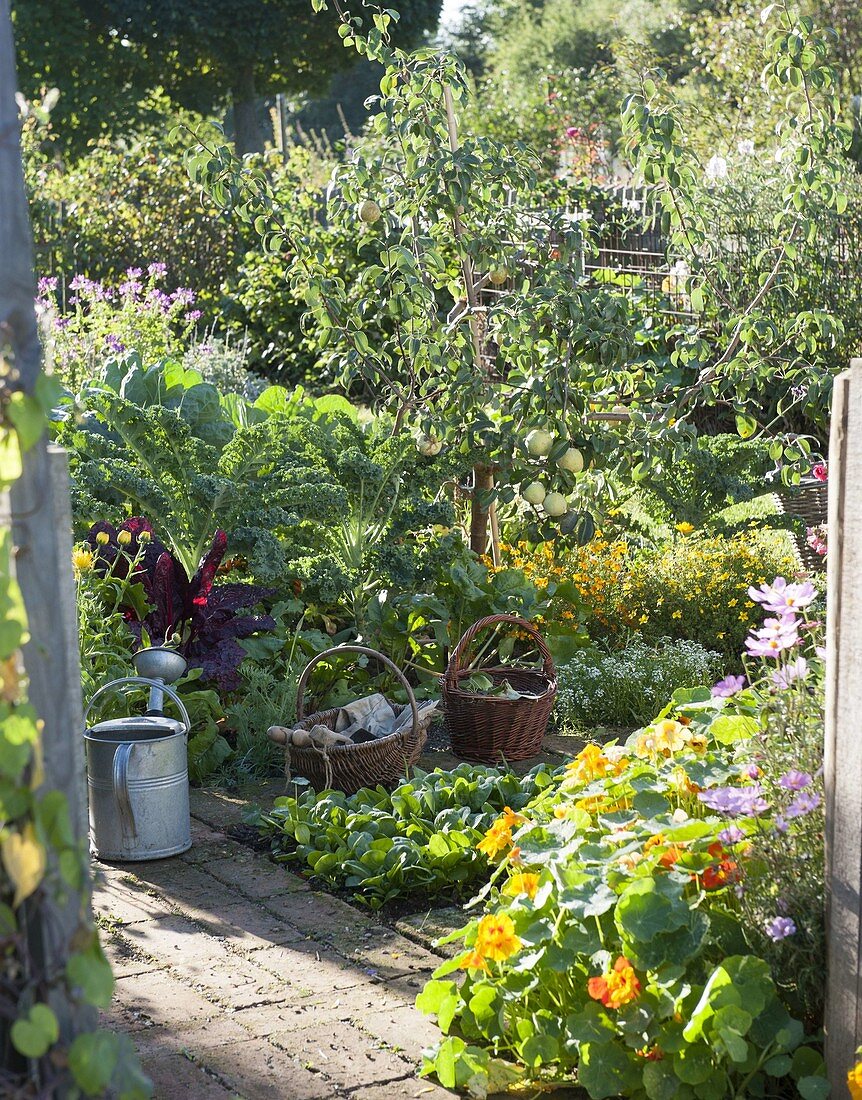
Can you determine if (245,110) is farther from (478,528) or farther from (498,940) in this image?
(498,940)

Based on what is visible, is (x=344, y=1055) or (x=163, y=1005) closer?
(x=344, y=1055)

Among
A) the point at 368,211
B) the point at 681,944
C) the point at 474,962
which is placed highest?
the point at 368,211

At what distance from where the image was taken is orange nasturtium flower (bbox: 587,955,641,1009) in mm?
2148

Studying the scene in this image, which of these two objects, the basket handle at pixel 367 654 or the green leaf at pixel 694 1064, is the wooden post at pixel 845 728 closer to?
the green leaf at pixel 694 1064

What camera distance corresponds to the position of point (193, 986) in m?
2.83

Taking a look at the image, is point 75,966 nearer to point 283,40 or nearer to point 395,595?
point 395,595

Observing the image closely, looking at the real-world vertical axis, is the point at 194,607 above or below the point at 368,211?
below

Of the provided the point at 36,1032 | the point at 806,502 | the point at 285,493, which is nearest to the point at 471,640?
the point at 285,493

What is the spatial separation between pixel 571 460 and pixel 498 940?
2.86 meters

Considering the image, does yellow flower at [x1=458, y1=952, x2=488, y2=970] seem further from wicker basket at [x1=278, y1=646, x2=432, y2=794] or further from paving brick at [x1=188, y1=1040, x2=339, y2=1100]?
wicker basket at [x1=278, y1=646, x2=432, y2=794]

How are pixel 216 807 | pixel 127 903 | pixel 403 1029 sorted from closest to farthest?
1. pixel 403 1029
2. pixel 127 903
3. pixel 216 807

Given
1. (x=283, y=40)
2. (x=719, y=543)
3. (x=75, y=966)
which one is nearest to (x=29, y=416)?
(x=75, y=966)

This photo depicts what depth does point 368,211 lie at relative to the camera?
5133mm

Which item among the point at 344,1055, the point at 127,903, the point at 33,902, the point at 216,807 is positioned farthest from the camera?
the point at 216,807
